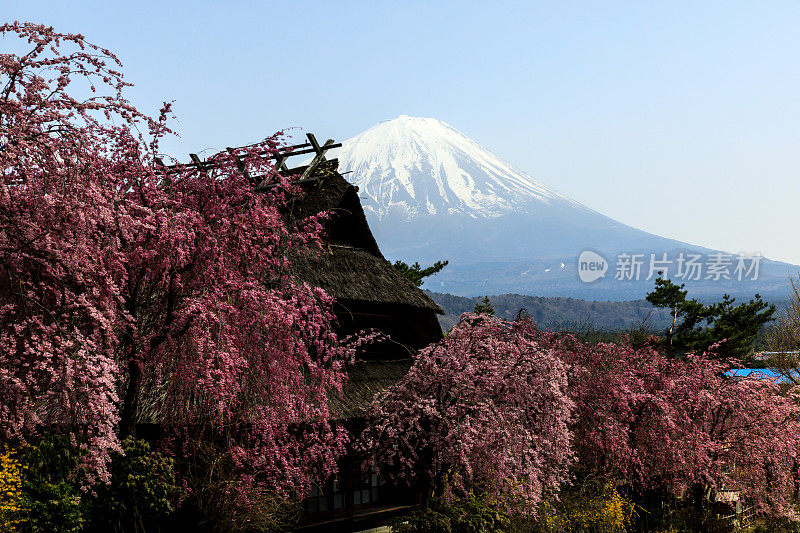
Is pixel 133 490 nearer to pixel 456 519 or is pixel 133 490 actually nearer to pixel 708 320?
pixel 456 519

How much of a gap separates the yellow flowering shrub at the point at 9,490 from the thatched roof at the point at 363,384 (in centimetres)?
716

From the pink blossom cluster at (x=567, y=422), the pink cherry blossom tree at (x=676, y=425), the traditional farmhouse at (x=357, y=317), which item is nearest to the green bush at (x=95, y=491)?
the traditional farmhouse at (x=357, y=317)

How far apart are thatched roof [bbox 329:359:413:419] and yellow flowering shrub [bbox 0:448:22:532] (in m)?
7.16

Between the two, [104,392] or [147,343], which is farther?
[147,343]

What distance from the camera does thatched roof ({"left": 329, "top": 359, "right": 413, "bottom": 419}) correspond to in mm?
16688

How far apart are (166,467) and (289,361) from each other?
8.82 ft

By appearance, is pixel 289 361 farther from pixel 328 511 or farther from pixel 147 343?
pixel 328 511

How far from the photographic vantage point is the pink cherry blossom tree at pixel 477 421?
15.3 meters

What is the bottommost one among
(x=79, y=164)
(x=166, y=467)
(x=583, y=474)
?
(x=583, y=474)

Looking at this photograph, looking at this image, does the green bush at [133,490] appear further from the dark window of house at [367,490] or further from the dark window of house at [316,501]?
the dark window of house at [367,490]

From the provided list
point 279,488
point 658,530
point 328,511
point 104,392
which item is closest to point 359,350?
point 328,511

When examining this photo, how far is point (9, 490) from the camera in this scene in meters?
10.0

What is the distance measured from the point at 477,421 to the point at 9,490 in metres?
8.73

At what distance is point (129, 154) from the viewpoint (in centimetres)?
1212
